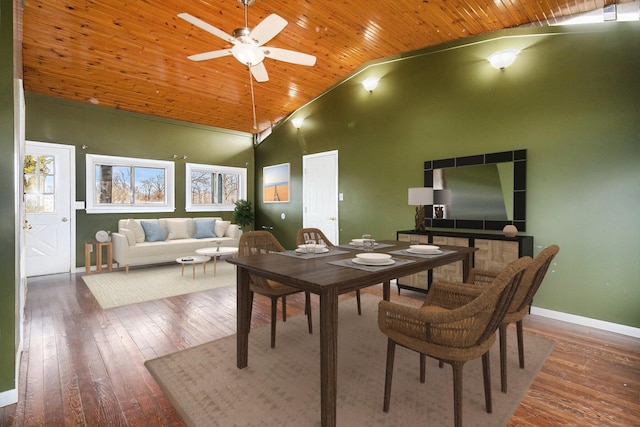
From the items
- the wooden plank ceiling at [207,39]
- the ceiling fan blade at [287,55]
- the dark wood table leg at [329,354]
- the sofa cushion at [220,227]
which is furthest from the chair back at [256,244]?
the sofa cushion at [220,227]

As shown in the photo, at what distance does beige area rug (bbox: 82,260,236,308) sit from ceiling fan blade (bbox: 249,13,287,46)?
3195 mm

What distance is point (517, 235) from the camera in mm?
3465

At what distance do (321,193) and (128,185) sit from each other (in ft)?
12.1

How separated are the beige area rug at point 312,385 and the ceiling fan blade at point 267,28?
2.47 meters

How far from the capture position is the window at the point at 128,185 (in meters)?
5.59

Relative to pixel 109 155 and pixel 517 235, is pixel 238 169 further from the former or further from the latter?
pixel 517 235

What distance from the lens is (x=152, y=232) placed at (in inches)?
230

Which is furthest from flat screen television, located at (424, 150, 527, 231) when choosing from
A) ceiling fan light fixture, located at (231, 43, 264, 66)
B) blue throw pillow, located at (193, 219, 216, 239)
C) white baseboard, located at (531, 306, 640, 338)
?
blue throw pillow, located at (193, 219, 216, 239)

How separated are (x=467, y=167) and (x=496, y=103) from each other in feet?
2.58

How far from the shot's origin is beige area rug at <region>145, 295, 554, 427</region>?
5.55 ft

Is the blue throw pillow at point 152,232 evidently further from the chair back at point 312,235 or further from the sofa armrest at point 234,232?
the chair back at point 312,235

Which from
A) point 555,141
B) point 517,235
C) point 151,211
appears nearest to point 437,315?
point 517,235

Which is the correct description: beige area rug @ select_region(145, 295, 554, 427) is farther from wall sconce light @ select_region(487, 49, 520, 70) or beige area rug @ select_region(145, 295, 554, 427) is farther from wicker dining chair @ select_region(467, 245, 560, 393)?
wall sconce light @ select_region(487, 49, 520, 70)

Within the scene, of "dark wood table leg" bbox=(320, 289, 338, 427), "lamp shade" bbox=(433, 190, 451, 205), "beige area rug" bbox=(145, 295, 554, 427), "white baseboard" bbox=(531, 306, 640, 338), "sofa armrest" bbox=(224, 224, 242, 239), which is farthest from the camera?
"sofa armrest" bbox=(224, 224, 242, 239)
